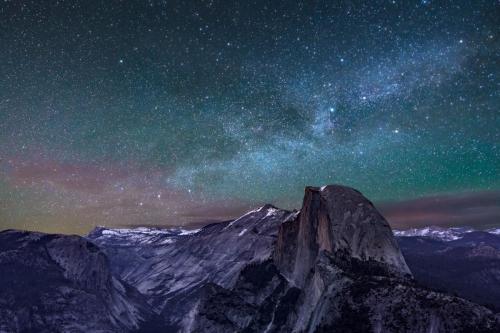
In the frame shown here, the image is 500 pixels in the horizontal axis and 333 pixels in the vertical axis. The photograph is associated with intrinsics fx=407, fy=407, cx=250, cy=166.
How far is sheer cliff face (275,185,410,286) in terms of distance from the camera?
→ 10994 centimetres

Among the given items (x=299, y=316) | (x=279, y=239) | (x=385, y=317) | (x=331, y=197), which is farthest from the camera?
(x=279, y=239)

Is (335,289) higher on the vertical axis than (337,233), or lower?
lower

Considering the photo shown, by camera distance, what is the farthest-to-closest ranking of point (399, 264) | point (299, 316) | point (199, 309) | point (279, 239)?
point (279, 239) < point (199, 309) < point (299, 316) < point (399, 264)

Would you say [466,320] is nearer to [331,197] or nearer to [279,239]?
[331,197]

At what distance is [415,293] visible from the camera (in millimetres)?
73938

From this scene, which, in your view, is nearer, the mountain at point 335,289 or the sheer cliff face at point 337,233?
the mountain at point 335,289

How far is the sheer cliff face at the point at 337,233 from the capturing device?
109938mm

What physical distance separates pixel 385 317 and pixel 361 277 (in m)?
17.1

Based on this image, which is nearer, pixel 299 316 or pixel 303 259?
pixel 299 316

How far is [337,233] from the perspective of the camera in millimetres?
121125

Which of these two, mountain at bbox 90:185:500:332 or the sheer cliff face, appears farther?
the sheer cliff face

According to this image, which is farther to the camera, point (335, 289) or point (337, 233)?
point (337, 233)

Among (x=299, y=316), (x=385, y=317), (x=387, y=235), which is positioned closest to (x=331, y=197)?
(x=387, y=235)

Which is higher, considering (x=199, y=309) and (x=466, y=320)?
(x=466, y=320)
